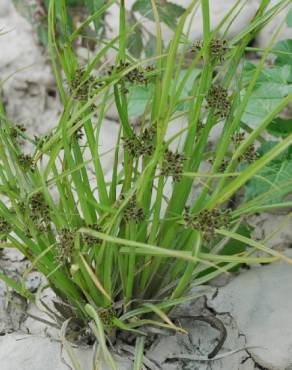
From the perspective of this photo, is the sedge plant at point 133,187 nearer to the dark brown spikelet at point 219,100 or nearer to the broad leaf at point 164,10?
the dark brown spikelet at point 219,100

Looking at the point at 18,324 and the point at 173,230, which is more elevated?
the point at 173,230

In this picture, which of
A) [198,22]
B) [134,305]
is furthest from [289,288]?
[198,22]

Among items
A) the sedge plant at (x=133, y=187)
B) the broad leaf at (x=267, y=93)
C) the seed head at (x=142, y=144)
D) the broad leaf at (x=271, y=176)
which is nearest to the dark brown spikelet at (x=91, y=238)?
the sedge plant at (x=133, y=187)

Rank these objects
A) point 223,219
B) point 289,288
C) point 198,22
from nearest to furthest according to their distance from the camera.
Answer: point 223,219, point 289,288, point 198,22

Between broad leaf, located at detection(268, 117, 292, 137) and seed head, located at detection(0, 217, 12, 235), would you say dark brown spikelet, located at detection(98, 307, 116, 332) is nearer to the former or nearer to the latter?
seed head, located at detection(0, 217, 12, 235)

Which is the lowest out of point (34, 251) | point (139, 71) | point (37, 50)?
point (34, 251)

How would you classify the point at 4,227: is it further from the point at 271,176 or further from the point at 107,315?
the point at 271,176

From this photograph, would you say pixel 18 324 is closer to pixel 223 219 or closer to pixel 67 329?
pixel 67 329

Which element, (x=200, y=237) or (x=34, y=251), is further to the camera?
(x=34, y=251)
